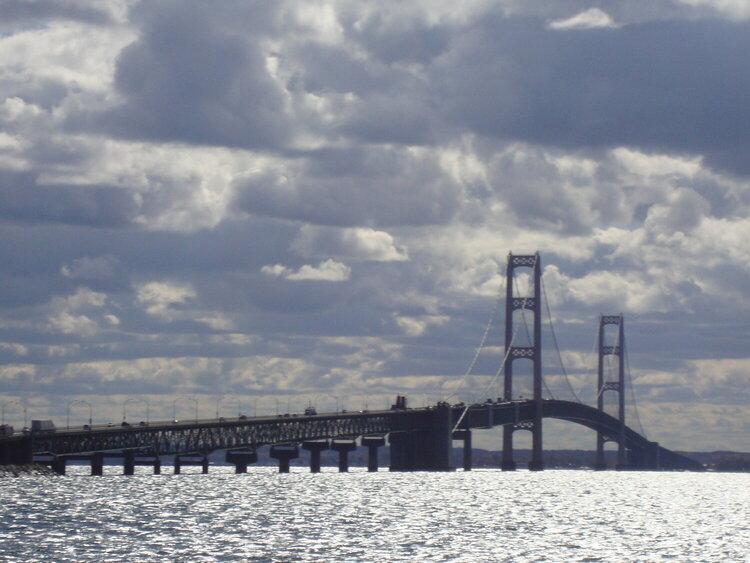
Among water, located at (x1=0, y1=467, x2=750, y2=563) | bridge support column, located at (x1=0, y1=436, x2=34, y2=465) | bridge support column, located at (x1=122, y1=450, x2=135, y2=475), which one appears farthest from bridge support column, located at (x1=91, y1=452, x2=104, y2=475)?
bridge support column, located at (x1=0, y1=436, x2=34, y2=465)

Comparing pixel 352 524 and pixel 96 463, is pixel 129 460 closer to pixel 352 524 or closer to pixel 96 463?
pixel 96 463

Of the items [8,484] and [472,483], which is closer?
A: [8,484]

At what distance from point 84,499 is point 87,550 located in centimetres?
4938

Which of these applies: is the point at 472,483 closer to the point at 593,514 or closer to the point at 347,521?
the point at 593,514

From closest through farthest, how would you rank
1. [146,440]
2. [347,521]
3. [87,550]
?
[87,550] < [347,521] < [146,440]

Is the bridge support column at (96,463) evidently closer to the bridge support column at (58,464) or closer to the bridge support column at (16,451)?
the bridge support column at (58,464)

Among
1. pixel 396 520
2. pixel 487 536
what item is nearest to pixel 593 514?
pixel 396 520

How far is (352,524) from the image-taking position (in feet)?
347

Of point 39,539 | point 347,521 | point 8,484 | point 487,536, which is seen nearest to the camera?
point 39,539

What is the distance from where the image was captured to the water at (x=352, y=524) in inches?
3314

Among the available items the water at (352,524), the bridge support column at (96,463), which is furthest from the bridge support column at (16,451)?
the bridge support column at (96,463)

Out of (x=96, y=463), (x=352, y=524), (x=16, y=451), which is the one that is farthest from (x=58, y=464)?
(x=352, y=524)

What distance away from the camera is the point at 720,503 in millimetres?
161625

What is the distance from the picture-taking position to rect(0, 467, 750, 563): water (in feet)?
276
